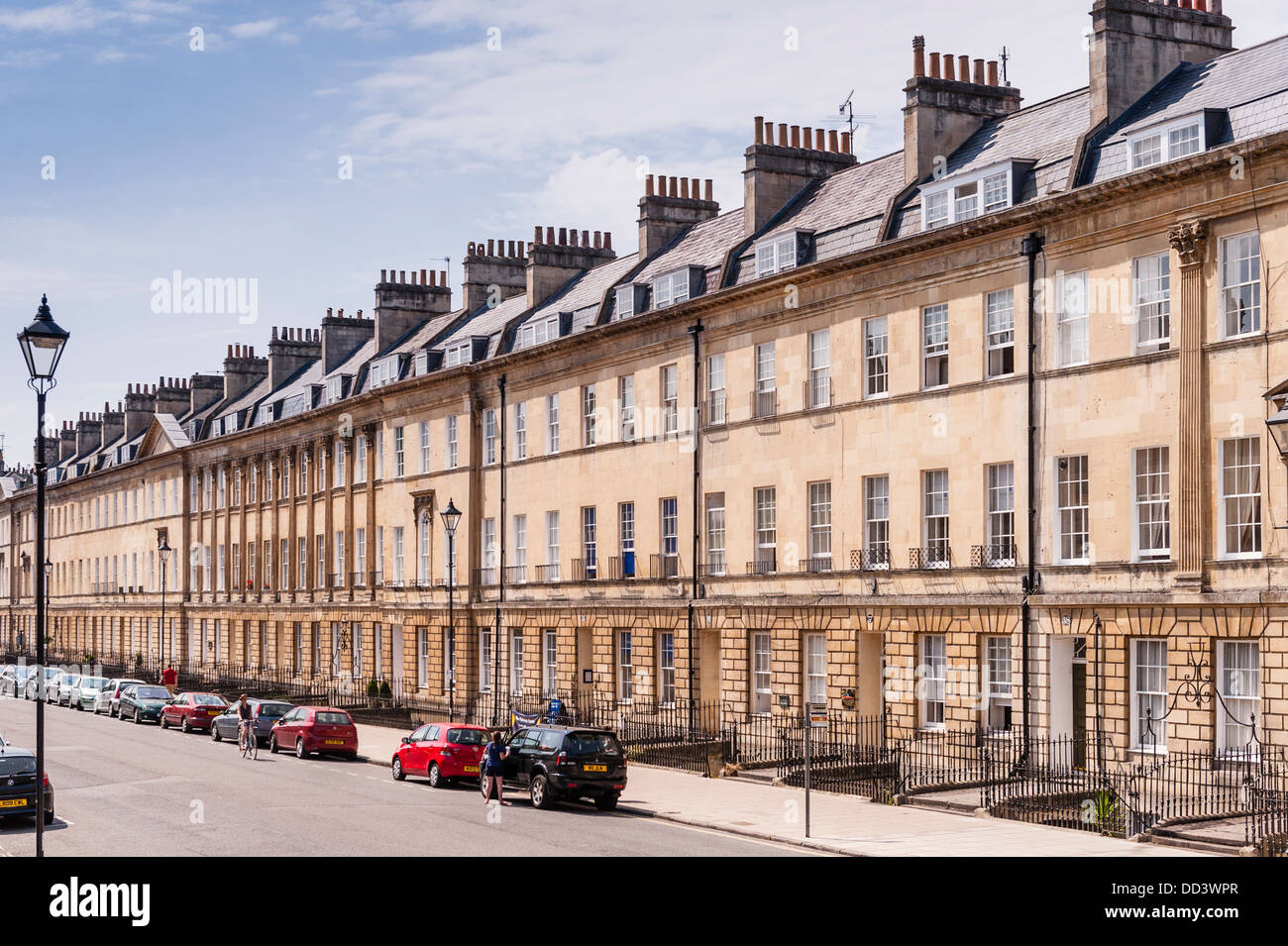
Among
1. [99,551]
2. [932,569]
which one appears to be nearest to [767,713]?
[932,569]

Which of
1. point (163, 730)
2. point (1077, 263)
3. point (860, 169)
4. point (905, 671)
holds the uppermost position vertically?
point (860, 169)

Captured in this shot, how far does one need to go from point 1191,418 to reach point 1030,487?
13.8 feet

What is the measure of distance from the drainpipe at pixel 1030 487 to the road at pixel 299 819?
8.52 m

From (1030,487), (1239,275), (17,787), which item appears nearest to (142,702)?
(17,787)

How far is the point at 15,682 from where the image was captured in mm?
80500

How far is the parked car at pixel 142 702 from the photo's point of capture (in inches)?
2309

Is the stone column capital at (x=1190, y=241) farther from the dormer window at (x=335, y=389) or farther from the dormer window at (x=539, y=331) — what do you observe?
the dormer window at (x=335, y=389)

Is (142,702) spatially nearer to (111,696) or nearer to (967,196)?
(111,696)

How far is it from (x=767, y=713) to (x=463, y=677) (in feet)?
58.1

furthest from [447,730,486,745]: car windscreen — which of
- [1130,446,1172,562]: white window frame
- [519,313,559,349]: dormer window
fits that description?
[519,313,559,349]: dormer window

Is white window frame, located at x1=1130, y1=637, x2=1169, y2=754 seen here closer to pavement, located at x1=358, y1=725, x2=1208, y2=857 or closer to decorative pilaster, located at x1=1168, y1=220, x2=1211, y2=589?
decorative pilaster, located at x1=1168, y1=220, x2=1211, y2=589

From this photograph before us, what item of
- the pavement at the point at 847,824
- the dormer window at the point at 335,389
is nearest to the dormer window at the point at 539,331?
the dormer window at the point at 335,389

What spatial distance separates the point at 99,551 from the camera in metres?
101

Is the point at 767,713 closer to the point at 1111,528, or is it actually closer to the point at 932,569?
the point at 932,569
